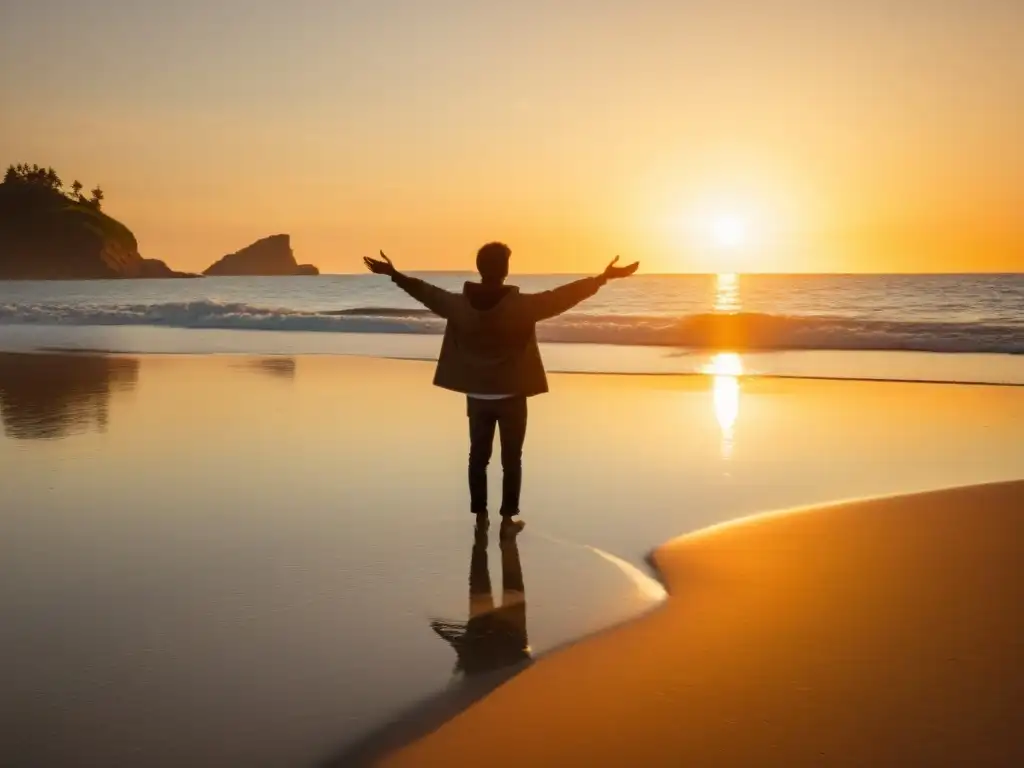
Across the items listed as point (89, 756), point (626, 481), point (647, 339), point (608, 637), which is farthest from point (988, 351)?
point (89, 756)

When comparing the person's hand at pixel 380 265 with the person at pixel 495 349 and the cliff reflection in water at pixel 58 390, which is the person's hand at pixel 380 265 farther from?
the cliff reflection in water at pixel 58 390

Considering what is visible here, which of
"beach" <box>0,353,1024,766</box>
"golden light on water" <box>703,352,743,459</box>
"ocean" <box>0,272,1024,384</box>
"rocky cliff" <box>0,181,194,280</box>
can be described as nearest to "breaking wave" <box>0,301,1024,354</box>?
"ocean" <box>0,272,1024,384</box>

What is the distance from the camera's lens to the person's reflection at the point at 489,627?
3.81 metres

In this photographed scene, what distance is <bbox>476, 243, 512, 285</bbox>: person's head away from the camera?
606 centimetres

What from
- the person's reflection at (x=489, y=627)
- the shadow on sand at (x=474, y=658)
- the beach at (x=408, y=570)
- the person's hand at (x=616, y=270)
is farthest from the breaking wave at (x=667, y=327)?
the shadow on sand at (x=474, y=658)

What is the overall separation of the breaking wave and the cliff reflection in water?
Answer: 41.1 ft

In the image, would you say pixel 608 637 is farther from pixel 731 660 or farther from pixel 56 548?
pixel 56 548

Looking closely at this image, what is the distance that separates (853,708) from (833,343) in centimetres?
2263

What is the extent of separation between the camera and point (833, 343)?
2456 centimetres

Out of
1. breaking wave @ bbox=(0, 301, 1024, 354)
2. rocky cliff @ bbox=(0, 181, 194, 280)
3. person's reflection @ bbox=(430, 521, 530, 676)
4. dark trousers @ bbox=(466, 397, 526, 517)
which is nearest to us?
person's reflection @ bbox=(430, 521, 530, 676)

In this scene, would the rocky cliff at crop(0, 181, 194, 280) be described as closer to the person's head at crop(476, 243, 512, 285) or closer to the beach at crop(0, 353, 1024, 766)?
the beach at crop(0, 353, 1024, 766)

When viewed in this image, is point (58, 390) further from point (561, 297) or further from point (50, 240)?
point (50, 240)

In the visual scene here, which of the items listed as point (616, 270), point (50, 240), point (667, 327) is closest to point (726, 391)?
point (616, 270)

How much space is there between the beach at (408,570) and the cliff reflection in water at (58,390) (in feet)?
0.41
